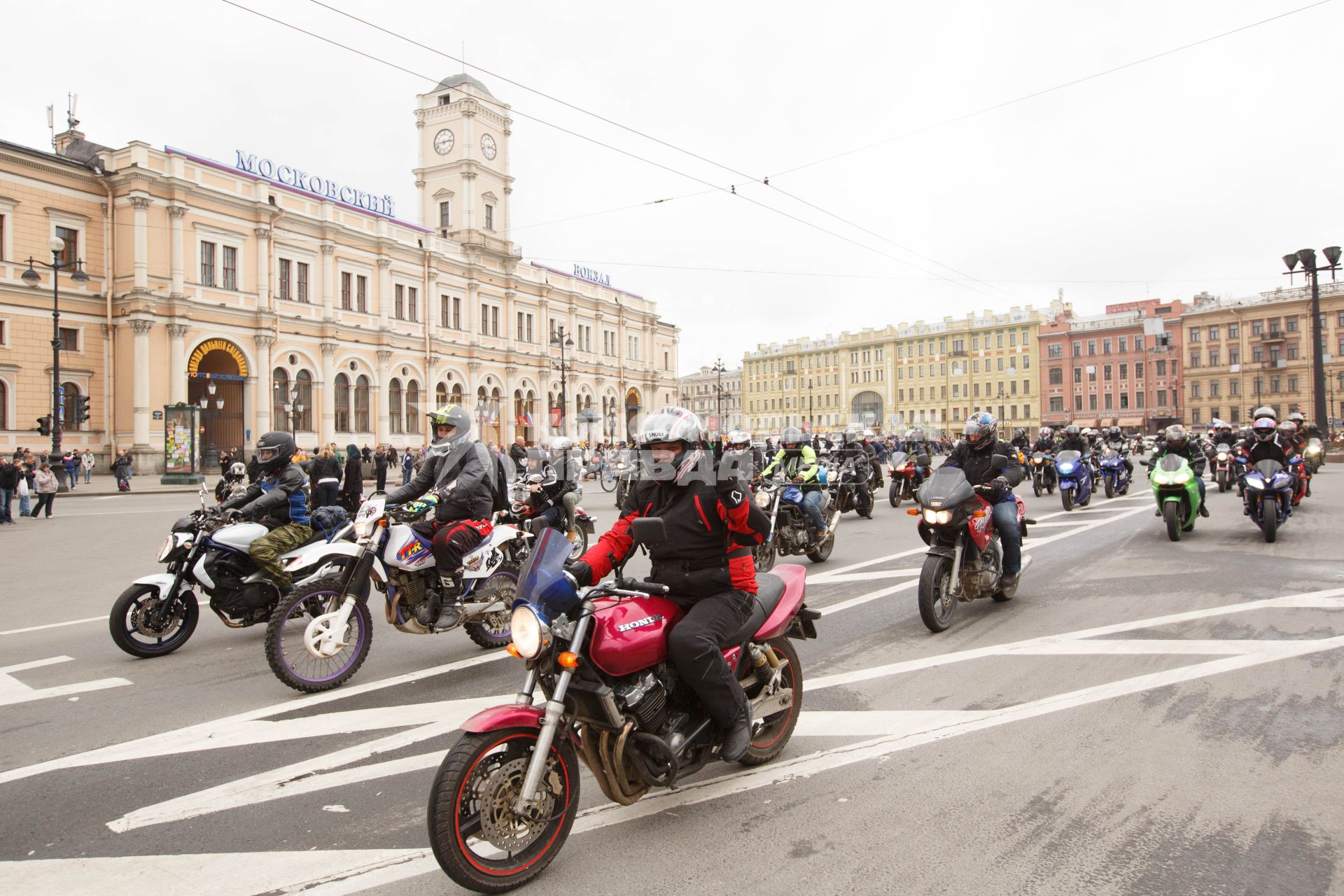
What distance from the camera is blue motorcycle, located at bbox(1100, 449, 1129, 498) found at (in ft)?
64.0

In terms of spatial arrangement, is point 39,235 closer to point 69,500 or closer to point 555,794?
point 69,500

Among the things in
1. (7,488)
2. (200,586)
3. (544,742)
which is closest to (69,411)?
(7,488)

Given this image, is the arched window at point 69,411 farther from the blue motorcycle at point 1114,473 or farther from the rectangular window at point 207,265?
the blue motorcycle at point 1114,473

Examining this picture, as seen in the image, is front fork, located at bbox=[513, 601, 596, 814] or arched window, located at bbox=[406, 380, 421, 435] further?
arched window, located at bbox=[406, 380, 421, 435]

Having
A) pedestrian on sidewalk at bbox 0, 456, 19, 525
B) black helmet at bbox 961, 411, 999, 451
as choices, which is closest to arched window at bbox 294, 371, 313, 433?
pedestrian on sidewalk at bbox 0, 456, 19, 525

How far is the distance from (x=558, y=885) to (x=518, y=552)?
4.59 meters

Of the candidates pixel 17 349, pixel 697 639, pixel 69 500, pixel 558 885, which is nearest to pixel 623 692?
pixel 697 639

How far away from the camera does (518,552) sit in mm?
7535

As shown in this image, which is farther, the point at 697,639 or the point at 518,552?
the point at 518,552

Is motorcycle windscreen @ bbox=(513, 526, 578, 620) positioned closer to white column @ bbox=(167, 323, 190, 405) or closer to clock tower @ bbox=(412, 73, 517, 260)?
white column @ bbox=(167, 323, 190, 405)

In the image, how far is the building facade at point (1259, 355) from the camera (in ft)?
255

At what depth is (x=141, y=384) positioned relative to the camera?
3950cm

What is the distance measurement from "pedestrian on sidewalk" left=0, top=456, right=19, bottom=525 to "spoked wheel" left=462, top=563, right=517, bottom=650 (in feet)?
58.8

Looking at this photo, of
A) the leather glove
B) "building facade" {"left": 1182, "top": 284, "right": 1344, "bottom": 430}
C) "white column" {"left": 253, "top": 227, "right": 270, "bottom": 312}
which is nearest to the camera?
the leather glove
